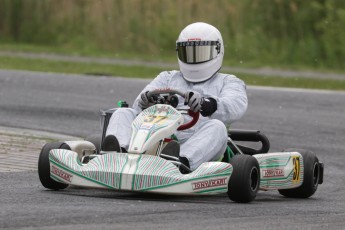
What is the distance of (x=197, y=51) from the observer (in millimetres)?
9172

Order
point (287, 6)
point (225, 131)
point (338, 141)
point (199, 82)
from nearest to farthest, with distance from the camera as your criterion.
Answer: point (225, 131), point (199, 82), point (338, 141), point (287, 6)

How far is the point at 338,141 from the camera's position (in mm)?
13867

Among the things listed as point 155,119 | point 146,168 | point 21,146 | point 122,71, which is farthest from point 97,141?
point 122,71

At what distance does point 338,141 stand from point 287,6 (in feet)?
36.8

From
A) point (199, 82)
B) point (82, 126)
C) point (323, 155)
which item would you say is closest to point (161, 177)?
point (199, 82)

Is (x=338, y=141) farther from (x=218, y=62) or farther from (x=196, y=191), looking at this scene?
(x=196, y=191)

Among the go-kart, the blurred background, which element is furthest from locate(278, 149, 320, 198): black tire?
the blurred background

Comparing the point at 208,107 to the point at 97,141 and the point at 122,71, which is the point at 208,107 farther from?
the point at 122,71

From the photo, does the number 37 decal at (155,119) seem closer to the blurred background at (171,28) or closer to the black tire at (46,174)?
the black tire at (46,174)

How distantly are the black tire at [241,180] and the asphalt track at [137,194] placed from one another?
0.09m

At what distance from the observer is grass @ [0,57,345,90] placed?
1981cm

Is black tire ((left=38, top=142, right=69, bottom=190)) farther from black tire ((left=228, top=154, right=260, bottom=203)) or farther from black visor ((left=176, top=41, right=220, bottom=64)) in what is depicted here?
black visor ((left=176, top=41, right=220, bottom=64))

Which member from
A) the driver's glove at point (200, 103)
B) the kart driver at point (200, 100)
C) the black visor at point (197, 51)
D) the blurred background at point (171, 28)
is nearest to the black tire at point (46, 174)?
the kart driver at point (200, 100)

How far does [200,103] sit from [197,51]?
77 centimetres
